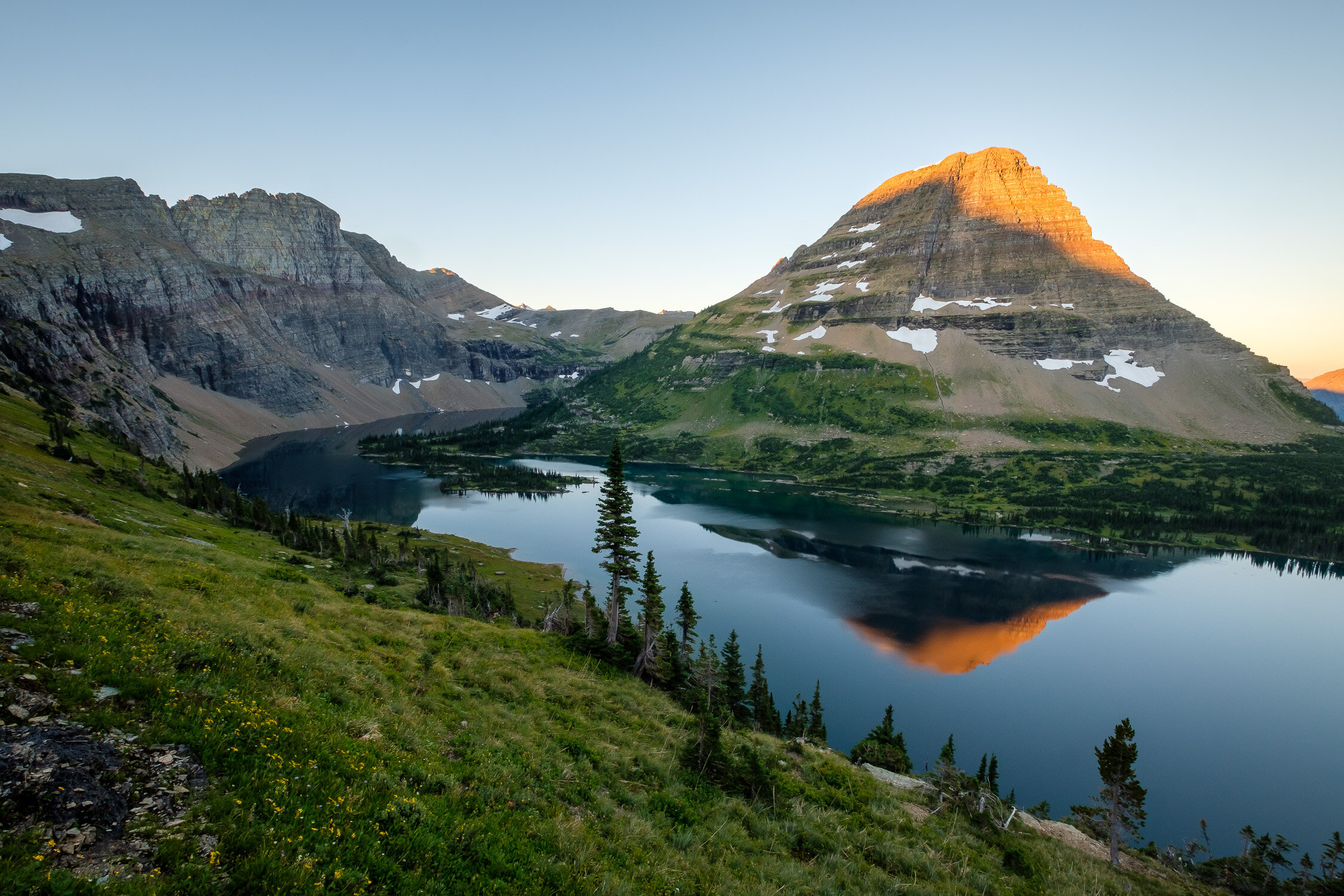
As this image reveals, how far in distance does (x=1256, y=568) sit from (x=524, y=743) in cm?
18378

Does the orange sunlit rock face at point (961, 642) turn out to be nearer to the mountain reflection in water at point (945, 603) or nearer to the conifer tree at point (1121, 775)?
the mountain reflection in water at point (945, 603)

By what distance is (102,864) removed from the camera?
689 cm

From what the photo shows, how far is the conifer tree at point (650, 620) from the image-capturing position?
33781 mm

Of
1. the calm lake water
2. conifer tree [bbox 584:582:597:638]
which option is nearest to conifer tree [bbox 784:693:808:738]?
the calm lake water

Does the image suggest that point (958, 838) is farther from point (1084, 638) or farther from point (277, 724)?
point (1084, 638)

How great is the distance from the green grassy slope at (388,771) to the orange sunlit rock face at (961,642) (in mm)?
57016

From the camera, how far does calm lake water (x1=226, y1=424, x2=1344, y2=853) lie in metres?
60.4

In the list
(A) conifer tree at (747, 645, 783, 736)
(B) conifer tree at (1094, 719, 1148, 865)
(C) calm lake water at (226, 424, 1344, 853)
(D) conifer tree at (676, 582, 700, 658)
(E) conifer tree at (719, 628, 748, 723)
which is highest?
(D) conifer tree at (676, 582, 700, 658)

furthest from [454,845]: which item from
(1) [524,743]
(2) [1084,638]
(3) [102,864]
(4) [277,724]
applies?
(2) [1084,638]

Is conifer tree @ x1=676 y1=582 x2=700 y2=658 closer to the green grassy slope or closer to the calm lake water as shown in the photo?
the green grassy slope

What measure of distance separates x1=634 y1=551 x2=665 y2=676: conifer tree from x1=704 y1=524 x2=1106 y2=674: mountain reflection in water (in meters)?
55.9

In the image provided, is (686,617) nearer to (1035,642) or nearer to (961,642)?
(961,642)

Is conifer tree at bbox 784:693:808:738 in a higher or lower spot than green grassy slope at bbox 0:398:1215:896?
lower

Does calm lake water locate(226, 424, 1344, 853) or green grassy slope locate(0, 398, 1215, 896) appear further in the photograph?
calm lake water locate(226, 424, 1344, 853)
